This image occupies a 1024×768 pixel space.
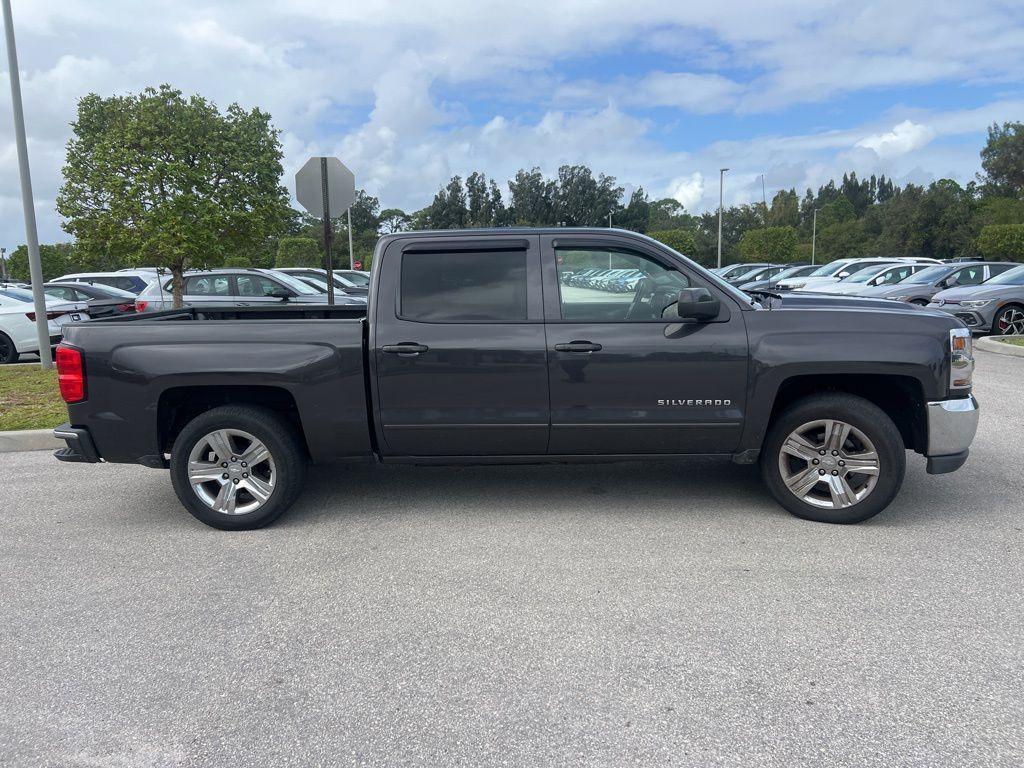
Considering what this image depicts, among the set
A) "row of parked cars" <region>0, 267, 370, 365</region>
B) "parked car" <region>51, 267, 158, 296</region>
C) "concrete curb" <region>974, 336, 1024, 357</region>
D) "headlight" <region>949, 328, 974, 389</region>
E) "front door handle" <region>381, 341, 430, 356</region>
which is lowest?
"concrete curb" <region>974, 336, 1024, 357</region>

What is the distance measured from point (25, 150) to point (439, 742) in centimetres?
1130

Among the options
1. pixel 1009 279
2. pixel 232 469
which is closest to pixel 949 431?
pixel 232 469

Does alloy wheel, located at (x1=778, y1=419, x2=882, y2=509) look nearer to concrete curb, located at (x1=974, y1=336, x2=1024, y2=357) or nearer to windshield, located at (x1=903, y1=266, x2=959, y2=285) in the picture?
concrete curb, located at (x1=974, y1=336, x2=1024, y2=357)

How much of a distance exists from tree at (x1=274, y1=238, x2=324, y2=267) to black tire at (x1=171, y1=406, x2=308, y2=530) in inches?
2136

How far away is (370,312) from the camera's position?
481cm

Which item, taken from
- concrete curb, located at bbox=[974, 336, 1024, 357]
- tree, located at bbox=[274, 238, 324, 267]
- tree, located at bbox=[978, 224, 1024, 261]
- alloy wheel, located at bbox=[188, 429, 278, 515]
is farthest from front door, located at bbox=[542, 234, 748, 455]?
tree, located at bbox=[274, 238, 324, 267]

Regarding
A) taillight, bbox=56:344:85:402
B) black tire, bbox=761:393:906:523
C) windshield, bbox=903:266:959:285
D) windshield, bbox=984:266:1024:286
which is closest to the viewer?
black tire, bbox=761:393:906:523

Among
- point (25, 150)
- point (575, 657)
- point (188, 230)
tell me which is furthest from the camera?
point (188, 230)

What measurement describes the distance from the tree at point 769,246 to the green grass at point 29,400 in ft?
206

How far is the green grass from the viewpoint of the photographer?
760 centimetres

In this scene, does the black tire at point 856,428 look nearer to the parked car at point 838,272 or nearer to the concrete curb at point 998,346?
the concrete curb at point 998,346

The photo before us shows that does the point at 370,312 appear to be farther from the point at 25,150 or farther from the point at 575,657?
the point at 25,150

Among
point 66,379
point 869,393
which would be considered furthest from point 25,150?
point 869,393

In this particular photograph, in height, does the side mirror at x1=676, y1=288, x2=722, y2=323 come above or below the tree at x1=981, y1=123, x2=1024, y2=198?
below
